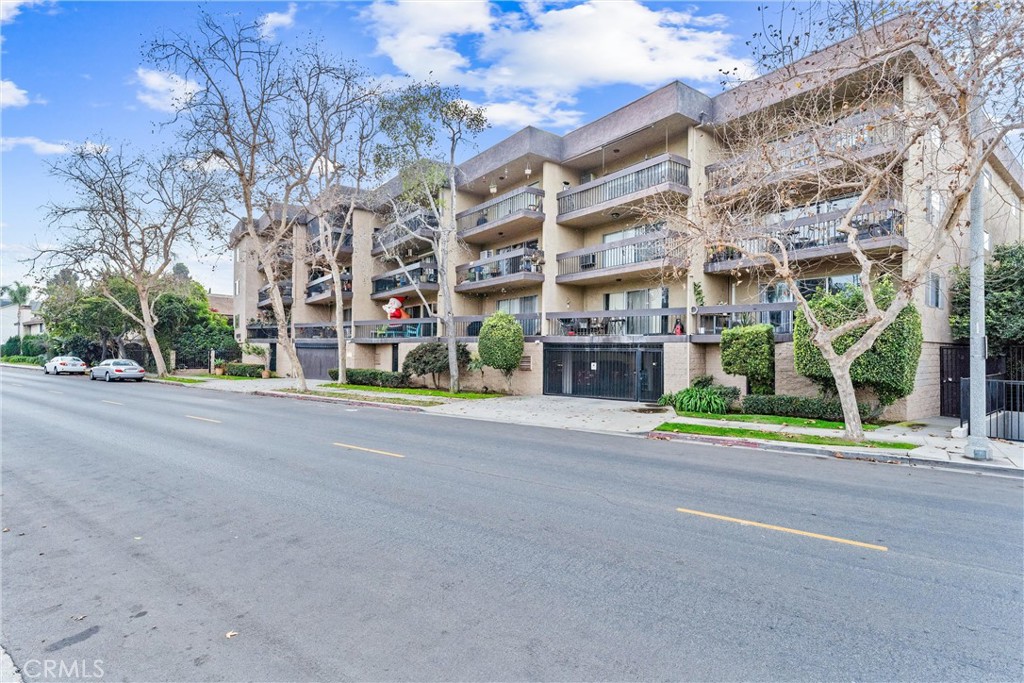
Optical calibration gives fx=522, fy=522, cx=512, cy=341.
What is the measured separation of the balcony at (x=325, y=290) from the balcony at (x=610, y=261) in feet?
57.3

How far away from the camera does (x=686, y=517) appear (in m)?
6.35

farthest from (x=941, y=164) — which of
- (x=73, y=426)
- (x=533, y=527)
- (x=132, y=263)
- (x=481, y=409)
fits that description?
(x=132, y=263)

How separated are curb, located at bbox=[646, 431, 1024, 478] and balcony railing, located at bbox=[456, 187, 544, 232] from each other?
15371mm

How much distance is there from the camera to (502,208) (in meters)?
28.0

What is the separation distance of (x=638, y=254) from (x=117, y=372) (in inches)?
1259

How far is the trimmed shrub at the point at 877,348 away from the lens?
13.9m

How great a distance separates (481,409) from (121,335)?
3864cm

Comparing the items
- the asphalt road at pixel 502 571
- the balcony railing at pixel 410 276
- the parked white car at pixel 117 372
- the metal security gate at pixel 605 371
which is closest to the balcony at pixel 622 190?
the metal security gate at pixel 605 371

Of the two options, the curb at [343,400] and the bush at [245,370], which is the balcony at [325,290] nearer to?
the bush at [245,370]

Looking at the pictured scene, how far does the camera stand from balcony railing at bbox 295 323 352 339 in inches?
1407

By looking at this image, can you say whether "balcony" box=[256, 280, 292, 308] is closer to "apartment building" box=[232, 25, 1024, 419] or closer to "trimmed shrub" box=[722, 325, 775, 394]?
"apartment building" box=[232, 25, 1024, 419]

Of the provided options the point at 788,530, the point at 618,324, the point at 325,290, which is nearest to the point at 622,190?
the point at 618,324

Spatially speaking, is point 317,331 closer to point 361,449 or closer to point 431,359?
point 431,359

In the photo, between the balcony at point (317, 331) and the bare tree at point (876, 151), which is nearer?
the bare tree at point (876, 151)
